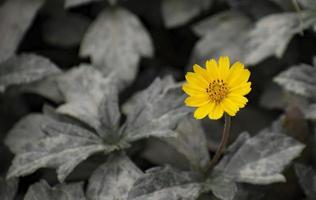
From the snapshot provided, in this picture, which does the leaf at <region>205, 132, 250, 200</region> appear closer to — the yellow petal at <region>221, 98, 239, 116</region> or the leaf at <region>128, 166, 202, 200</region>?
the leaf at <region>128, 166, 202, 200</region>

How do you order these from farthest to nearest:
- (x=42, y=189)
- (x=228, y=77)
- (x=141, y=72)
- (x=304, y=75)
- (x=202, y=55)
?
(x=141, y=72) < (x=202, y=55) < (x=304, y=75) < (x=42, y=189) < (x=228, y=77)

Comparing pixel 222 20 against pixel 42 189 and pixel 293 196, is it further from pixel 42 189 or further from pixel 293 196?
pixel 42 189

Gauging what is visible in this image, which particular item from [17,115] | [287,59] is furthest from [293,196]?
[17,115]

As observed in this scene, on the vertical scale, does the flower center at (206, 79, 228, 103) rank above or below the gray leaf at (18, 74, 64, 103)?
above

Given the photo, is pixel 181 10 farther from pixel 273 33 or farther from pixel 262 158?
pixel 262 158

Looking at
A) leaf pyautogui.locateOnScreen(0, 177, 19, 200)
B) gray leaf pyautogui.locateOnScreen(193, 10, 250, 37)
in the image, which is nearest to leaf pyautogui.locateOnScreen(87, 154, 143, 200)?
leaf pyautogui.locateOnScreen(0, 177, 19, 200)

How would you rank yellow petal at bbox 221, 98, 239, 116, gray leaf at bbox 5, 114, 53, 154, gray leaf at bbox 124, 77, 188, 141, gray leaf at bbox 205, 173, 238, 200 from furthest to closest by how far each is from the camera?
gray leaf at bbox 5, 114, 53, 154, gray leaf at bbox 124, 77, 188, 141, gray leaf at bbox 205, 173, 238, 200, yellow petal at bbox 221, 98, 239, 116

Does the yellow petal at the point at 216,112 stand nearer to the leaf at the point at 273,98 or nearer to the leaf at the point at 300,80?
the leaf at the point at 300,80
